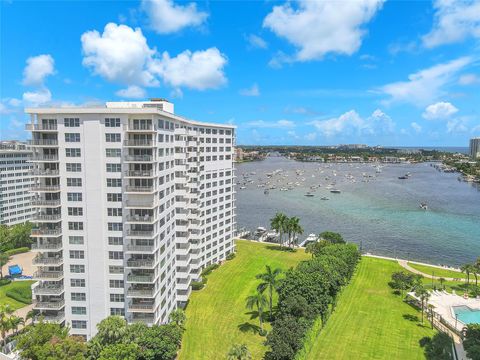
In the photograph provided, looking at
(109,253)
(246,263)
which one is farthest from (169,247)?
(246,263)

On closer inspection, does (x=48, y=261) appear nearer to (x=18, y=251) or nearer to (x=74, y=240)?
(x=74, y=240)

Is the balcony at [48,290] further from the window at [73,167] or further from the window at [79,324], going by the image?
the window at [73,167]

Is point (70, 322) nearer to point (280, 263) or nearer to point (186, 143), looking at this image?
point (186, 143)

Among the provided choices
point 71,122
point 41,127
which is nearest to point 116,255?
point 71,122

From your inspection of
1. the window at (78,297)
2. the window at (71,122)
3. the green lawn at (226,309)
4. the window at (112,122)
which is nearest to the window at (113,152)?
the window at (112,122)

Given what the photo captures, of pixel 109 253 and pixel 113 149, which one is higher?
pixel 113 149
